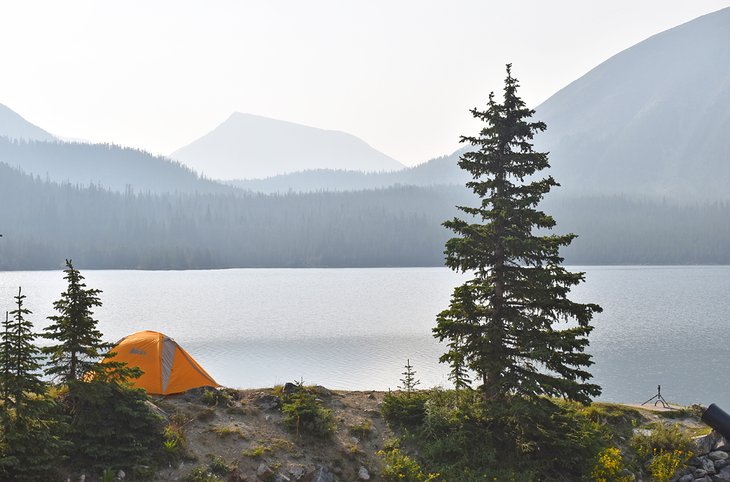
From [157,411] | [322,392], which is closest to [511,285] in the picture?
[322,392]

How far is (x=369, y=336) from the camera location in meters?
62.0

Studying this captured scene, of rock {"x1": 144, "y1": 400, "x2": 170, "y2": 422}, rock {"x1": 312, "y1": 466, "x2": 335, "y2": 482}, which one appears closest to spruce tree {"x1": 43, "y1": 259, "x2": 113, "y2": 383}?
rock {"x1": 144, "y1": 400, "x2": 170, "y2": 422}

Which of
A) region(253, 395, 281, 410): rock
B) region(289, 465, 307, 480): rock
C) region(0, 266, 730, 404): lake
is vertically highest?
region(253, 395, 281, 410): rock

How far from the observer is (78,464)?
14297 mm

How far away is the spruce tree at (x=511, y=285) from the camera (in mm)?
16766

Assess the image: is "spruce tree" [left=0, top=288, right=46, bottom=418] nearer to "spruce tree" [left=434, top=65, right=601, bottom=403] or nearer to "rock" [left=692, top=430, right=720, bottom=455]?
"spruce tree" [left=434, top=65, right=601, bottom=403]

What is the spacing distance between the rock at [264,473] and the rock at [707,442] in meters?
13.4

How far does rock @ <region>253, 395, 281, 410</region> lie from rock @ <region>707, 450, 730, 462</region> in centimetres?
1383

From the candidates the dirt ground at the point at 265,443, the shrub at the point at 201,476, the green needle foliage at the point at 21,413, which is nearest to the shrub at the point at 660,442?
the dirt ground at the point at 265,443

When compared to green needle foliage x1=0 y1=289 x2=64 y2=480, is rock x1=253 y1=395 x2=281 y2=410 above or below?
below

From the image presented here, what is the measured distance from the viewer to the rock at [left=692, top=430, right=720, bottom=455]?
1806 centimetres

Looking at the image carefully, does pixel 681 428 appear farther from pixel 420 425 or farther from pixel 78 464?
pixel 78 464

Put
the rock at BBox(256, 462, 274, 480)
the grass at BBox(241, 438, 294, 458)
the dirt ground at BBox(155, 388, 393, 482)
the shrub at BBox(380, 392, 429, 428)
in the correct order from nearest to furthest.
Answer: the rock at BBox(256, 462, 274, 480) → the dirt ground at BBox(155, 388, 393, 482) → the grass at BBox(241, 438, 294, 458) → the shrub at BBox(380, 392, 429, 428)

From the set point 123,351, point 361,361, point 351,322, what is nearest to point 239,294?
point 351,322
